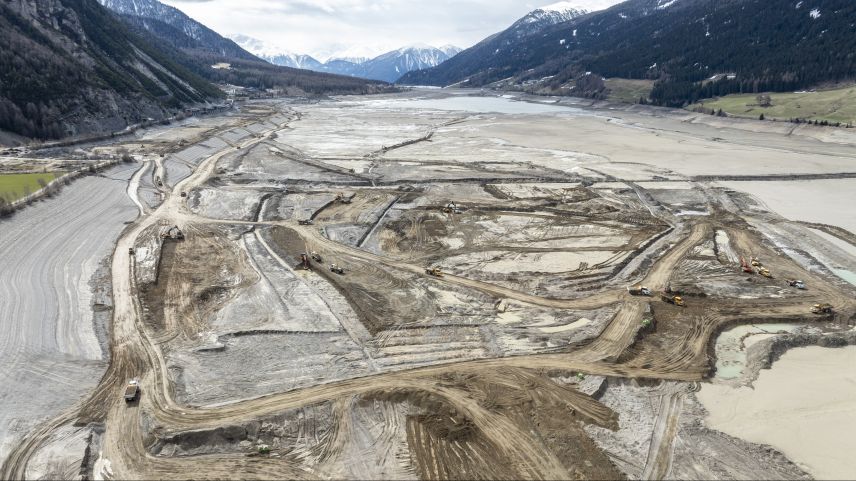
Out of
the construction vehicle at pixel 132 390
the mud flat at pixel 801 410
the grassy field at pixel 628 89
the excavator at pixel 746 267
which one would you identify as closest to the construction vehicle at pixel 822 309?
the mud flat at pixel 801 410

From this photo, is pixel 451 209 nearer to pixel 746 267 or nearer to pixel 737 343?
pixel 746 267

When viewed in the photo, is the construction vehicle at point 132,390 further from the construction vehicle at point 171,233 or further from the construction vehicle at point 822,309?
the construction vehicle at point 822,309

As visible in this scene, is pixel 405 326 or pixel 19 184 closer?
pixel 405 326

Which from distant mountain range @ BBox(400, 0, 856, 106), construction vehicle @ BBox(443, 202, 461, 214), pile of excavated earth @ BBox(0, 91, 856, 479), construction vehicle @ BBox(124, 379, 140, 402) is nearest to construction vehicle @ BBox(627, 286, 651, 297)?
pile of excavated earth @ BBox(0, 91, 856, 479)

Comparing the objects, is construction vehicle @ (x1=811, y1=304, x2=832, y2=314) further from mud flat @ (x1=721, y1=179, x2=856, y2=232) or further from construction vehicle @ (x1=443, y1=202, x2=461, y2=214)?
construction vehicle @ (x1=443, y1=202, x2=461, y2=214)

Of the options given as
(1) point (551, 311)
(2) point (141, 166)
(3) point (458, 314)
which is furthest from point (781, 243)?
(2) point (141, 166)

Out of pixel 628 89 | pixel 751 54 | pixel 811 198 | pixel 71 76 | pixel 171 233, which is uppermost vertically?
pixel 751 54

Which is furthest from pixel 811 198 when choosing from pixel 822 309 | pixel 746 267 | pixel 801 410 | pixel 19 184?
pixel 19 184
